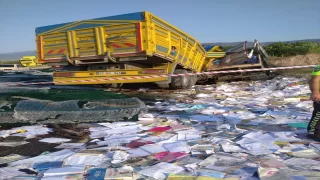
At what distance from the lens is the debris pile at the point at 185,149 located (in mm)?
2635

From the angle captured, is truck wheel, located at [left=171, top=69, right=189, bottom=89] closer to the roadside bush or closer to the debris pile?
the debris pile

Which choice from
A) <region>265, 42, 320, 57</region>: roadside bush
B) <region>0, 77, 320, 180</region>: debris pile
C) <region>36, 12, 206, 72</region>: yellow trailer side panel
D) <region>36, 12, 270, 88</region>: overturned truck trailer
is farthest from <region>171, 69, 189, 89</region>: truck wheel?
<region>265, 42, 320, 57</region>: roadside bush

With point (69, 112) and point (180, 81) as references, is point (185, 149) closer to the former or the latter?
point (69, 112)

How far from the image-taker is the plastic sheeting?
184 inches

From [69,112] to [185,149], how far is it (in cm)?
226

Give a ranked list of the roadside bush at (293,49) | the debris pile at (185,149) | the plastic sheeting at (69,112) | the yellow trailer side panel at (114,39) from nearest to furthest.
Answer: the debris pile at (185,149)
the plastic sheeting at (69,112)
the yellow trailer side panel at (114,39)
the roadside bush at (293,49)

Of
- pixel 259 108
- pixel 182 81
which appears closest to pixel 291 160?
pixel 259 108

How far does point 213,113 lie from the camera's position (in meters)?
5.32

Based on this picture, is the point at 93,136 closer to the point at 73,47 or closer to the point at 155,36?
the point at 155,36

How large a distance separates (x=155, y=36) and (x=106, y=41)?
3.68 feet

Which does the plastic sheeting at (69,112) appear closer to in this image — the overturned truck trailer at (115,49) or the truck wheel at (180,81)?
the overturned truck trailer at (115,49)

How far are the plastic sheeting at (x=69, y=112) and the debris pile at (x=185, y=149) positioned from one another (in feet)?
0.71

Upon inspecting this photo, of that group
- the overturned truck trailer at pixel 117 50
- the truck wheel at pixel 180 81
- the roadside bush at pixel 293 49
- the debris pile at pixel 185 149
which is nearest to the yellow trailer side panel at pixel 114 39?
the overturned truck trailer at pixel 117 50

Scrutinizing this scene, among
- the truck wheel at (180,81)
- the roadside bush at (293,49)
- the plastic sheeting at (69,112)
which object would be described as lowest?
the plastic sheeting at (69,112)
